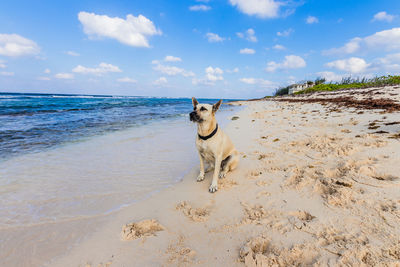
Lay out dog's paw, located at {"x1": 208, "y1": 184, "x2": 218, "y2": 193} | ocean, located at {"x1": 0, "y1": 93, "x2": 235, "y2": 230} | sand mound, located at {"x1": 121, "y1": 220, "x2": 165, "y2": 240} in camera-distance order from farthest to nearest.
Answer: dog's paw, located at {"x1": 208, "y1": 184, "x2": 218, "y2": 193} → ocean, located at {"x1": 0, "y1": 93, "x2": 235, "y2": 230} → sand mound, located at {"x1": 121, "y1": 220, "x2": 165, "y2": 240}

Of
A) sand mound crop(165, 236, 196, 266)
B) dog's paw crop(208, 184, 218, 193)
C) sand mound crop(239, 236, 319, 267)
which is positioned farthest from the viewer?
dog's paw crop(208, 184, 218, 193)

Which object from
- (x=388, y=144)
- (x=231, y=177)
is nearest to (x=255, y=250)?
(x=231, y=177)

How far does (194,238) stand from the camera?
1979 mm

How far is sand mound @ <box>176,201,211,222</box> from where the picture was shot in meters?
2.29

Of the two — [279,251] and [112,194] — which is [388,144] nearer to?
[279,251]

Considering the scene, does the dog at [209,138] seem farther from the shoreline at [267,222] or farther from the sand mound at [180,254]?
the sand mound at [180,254]

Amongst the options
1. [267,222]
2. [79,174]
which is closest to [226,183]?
[267,222]

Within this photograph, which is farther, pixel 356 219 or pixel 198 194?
pixel 198 194

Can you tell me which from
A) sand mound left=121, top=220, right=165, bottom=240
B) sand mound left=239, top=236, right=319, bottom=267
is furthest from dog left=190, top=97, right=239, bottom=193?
sand mound left=239, top=236, right=319, bottom=267

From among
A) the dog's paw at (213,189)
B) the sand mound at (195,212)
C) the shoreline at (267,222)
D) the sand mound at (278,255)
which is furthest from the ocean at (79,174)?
the sand mound at (278,255)

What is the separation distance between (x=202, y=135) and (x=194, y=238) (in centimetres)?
185

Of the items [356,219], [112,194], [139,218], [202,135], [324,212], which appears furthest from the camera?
[202,135]

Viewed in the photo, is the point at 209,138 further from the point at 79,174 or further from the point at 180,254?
the point at 79,174

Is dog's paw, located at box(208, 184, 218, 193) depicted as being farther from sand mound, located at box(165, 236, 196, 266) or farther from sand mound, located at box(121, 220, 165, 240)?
sand mound, located at box(165, 236, 196, 266)
